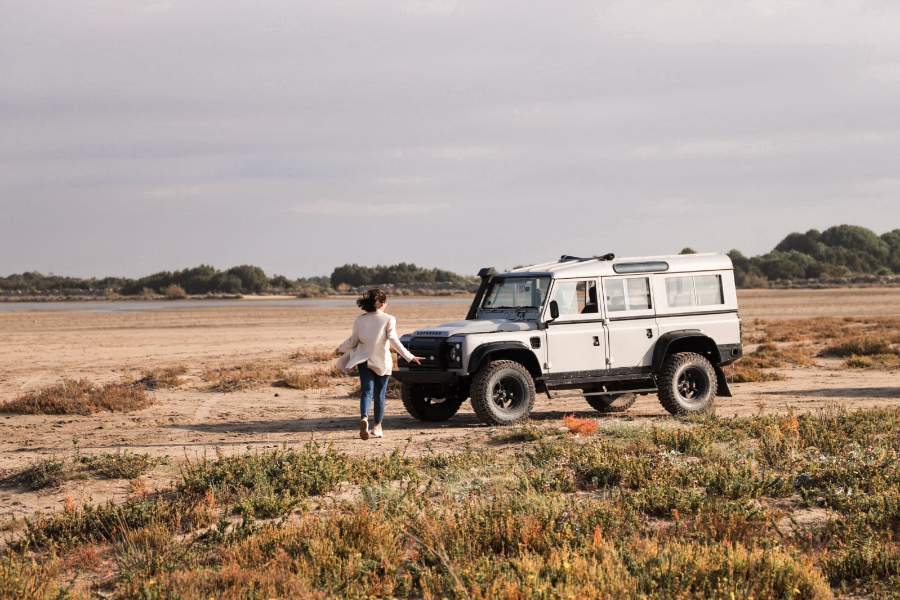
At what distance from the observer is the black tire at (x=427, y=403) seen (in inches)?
555

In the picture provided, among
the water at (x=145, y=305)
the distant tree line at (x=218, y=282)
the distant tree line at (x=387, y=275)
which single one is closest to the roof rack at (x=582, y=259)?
the water at (x=145, y=305)

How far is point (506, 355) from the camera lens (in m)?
13.1

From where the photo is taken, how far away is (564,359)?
13.3 meters

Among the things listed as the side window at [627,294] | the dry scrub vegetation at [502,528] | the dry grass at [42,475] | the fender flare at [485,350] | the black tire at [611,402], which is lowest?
the black tire at [611,402]

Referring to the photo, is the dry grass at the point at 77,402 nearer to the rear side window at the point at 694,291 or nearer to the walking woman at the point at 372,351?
the walking woman at the point at 372,351

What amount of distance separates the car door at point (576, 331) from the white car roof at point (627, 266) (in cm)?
16

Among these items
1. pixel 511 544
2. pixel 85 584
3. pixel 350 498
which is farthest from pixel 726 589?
pixel 85 584

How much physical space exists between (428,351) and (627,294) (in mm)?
3157

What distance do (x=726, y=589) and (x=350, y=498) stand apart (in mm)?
3952

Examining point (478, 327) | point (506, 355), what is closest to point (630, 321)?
point (506, 355)

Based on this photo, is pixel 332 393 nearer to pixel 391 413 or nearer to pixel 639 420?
pixel 391 413

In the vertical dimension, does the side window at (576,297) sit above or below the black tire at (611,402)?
above

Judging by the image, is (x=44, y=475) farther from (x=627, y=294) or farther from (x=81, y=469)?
(x=627, y=294)

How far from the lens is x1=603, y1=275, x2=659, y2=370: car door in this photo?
44.6 ft
